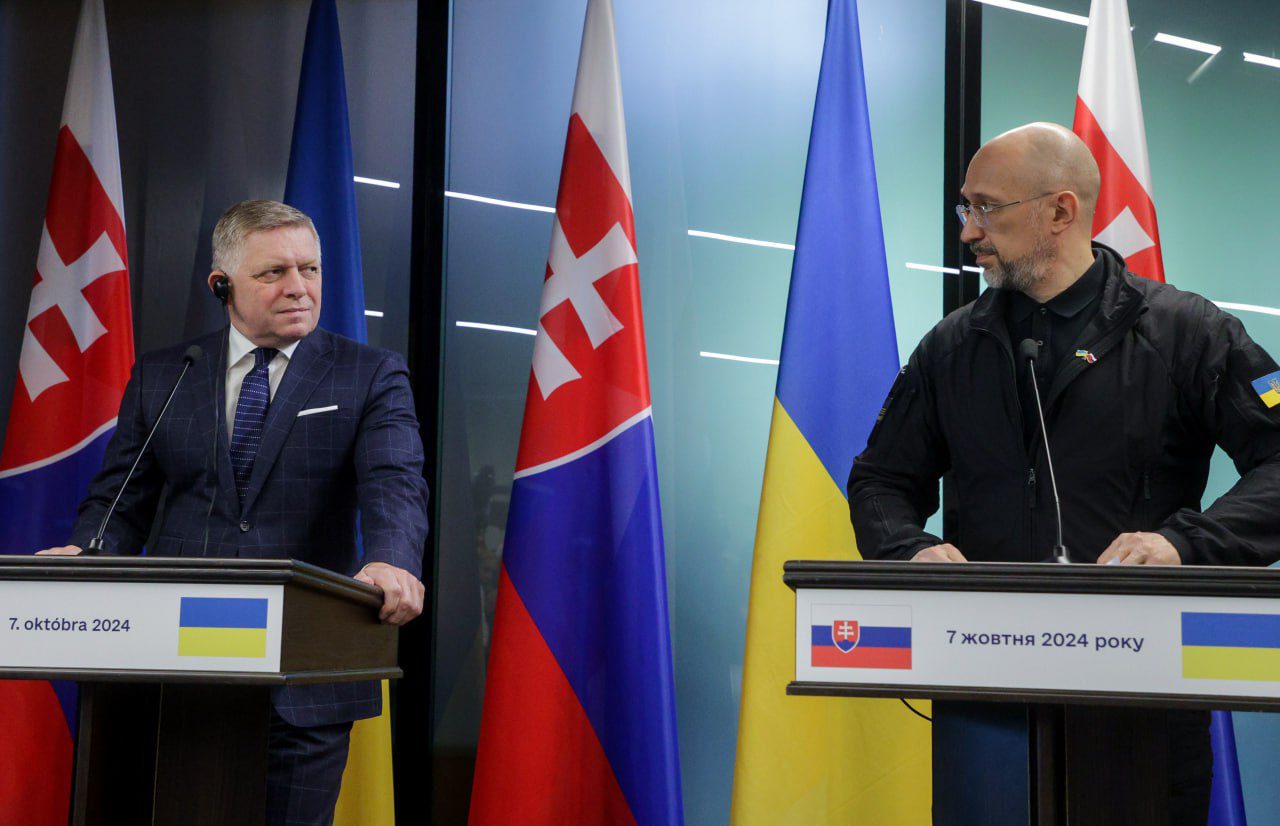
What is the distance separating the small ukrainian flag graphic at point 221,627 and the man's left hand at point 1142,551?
3.60 ft

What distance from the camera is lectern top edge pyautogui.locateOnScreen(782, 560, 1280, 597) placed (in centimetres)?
150

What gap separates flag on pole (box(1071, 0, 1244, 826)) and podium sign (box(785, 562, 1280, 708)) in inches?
75.2

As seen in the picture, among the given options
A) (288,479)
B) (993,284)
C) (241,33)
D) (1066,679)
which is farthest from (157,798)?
(241,33)

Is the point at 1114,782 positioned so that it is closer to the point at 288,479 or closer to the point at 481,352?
the point at 288,479

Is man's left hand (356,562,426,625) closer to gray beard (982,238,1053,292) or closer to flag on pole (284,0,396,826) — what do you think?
gray beard (982,238,1053,292)

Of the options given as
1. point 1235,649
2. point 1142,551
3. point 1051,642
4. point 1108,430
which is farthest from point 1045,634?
point 1108,430

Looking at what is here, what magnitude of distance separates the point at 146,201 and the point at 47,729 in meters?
1.59

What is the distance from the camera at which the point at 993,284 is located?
2375 millimetres

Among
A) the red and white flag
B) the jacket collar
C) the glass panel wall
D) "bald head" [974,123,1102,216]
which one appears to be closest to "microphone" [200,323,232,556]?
the jacket collar

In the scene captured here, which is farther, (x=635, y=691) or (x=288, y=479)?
(x=635, y=691)

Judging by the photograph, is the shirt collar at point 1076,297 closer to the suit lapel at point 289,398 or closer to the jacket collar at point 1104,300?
the jacket collar at point 1104,300

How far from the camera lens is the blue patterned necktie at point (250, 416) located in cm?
238

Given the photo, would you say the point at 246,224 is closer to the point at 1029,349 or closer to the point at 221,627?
the point at 221,627

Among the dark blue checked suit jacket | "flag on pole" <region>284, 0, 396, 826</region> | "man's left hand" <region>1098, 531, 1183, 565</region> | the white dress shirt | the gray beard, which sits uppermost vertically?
"flag on pole" <region>284, 0, 396, 826</region>
